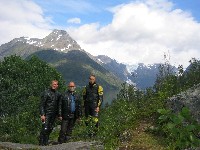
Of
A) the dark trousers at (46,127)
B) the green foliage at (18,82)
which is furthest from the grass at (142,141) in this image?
the green foliage at (18,82)

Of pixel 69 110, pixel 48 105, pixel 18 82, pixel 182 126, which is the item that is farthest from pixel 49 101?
pixel 18 82

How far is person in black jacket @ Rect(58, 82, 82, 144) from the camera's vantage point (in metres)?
14.3

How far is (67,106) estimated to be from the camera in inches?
566

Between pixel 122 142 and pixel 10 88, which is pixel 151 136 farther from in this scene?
pixel 10 88

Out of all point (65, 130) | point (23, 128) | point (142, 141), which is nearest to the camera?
point (142, 141)

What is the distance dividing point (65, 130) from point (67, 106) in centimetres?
110

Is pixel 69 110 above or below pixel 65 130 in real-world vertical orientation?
above

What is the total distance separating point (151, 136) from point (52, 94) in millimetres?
4619

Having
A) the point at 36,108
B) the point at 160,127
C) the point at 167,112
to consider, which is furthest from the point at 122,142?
the point at 36,108

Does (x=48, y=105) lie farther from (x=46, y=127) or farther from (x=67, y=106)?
(x=46, y=127)

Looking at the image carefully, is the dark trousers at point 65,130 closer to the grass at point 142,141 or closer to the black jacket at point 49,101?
the black jacket at point 49,101

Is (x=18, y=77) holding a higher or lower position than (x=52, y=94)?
higher

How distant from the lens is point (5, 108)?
191 feet

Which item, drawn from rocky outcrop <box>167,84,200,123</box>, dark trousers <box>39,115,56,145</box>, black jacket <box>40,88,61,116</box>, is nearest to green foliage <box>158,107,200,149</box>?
rocky outcrop <box>167,84,200,123</box>
